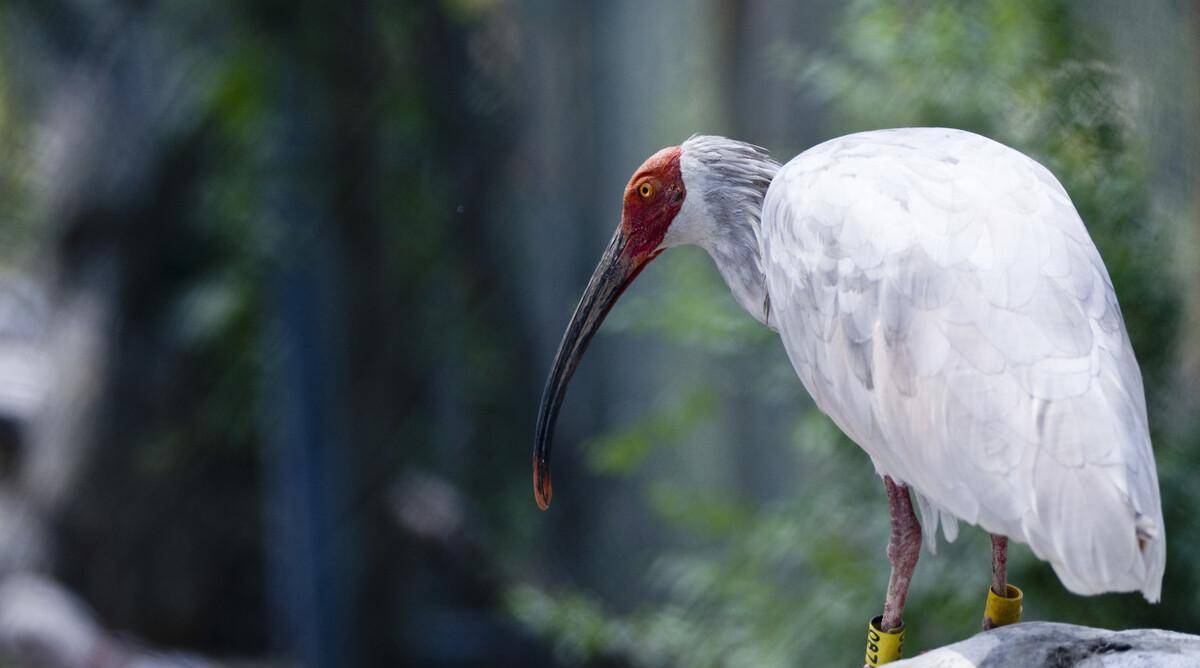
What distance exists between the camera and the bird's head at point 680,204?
1.84 m

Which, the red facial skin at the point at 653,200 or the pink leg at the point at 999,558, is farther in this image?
the red facial skin at the point at 653,200

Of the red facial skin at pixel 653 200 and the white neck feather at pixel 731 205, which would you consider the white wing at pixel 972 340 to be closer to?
the white neck feather at pixel 731 205

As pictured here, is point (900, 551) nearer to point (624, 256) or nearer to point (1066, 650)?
point (1066, 650)

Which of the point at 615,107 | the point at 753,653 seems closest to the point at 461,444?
the point at 615,107

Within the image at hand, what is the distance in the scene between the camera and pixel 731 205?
1844 mm

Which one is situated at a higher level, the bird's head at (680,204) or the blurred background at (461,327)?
the bird's head at (680,204)

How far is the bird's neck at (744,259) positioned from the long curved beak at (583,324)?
0.13m

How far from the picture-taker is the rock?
157 centimetres

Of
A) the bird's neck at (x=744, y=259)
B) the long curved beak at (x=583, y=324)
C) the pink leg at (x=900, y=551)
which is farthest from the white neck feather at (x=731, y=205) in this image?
the pink leg at (x=900, y=551)

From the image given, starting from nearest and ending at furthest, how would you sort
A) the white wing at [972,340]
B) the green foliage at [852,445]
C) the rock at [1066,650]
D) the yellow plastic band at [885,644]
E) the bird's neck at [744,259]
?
the white wing at [972,340]
the rock at [1066,650]
the yellow plastic band at [885,644]
the bird's neck at [744,259]
the green foliage at [852,445]

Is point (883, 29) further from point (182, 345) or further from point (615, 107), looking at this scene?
point (182, 345)

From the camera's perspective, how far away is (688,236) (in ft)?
6.22

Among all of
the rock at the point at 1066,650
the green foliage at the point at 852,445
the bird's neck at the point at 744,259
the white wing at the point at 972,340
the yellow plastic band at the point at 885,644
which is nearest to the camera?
the white wing at the point at 972,340

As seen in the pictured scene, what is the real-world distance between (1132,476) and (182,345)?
424 cm
